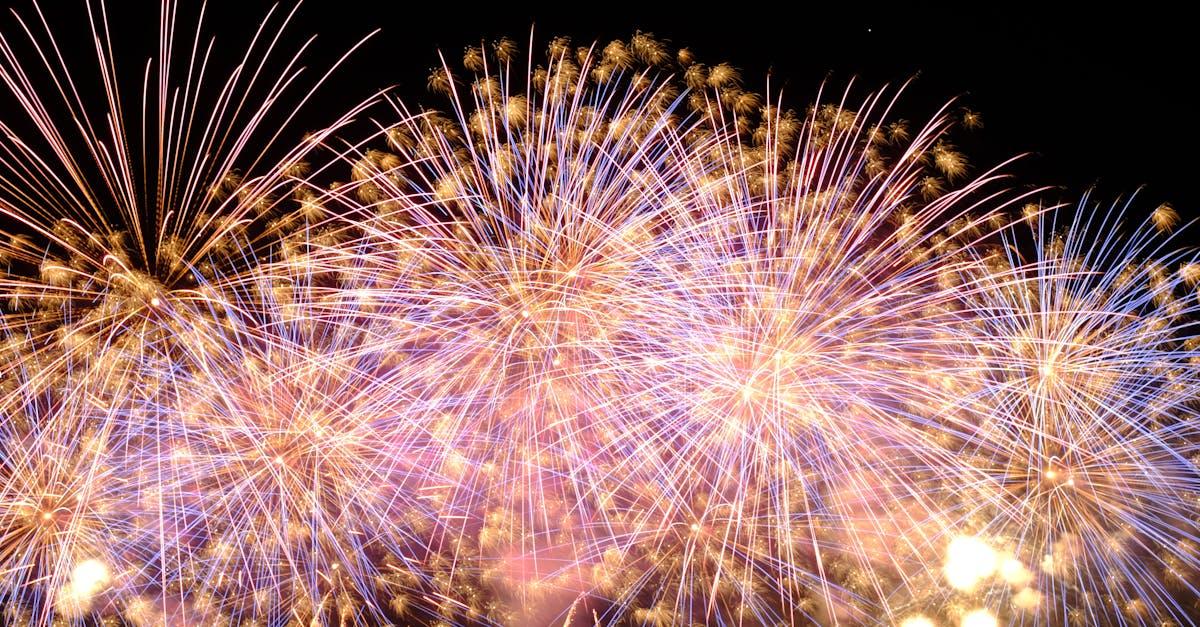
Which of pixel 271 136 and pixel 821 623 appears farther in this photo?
pixel 821 623

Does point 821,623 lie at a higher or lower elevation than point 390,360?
lower

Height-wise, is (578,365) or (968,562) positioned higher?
(578,365)

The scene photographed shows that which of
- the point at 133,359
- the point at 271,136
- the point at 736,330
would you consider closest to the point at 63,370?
the point at 133,359

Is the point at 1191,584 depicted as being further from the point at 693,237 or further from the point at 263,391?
the point at 263,391

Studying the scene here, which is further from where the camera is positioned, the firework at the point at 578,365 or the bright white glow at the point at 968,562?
the bright white glow at the point at 968,562

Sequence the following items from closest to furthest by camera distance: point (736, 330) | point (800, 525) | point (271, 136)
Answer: point (736, 330)
point (271, 136)
point (800, 525)

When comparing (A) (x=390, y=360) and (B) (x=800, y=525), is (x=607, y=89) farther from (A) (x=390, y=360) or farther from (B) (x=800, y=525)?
(B) (x=800, y=525)

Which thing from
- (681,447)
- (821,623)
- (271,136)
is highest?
(271,136)

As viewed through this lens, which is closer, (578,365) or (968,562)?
(578,365)

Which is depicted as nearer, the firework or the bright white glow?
the firework

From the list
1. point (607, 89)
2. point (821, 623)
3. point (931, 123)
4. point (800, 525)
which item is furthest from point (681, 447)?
point (931, 123)

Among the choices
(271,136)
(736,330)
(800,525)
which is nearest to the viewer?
(736,330)
